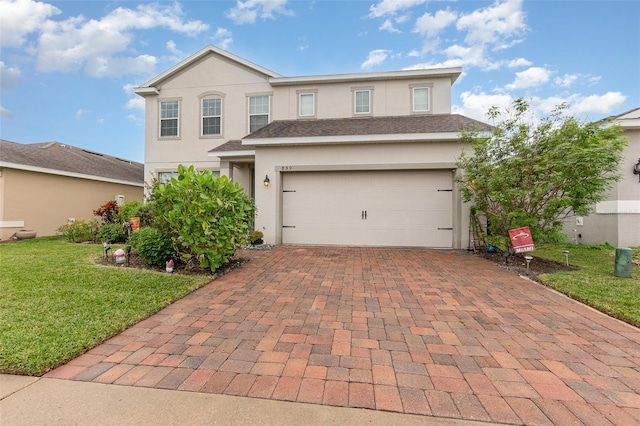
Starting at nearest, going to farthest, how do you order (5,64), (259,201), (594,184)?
(594,184) < (259,201) < (5,64)

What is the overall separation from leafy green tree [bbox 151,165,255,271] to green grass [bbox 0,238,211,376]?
23.6 inches

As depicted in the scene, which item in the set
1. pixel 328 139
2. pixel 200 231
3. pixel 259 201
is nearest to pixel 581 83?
pixel 328 139

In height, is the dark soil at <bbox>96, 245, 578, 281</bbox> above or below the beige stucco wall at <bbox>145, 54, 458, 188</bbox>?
below

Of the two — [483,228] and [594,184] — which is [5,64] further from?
[594,184]

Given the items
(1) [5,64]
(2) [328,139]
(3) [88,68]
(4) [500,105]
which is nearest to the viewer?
(4) [500,105]

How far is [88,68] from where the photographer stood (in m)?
12.7

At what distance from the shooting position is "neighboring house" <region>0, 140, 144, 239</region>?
33.3 ft

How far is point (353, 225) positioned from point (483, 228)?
3.90m

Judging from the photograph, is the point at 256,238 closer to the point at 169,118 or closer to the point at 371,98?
the point at 371,98

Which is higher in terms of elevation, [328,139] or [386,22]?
[386,22]

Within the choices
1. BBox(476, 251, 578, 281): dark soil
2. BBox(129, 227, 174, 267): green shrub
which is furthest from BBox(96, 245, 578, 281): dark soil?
BBox(129, 227, 174, 267): green shrub

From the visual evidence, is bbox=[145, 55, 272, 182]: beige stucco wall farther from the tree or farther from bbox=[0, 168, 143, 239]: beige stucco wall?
the tree

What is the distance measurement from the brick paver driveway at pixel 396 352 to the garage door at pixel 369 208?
428 cm

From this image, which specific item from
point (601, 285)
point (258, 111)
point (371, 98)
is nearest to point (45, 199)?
point (258, 111)
